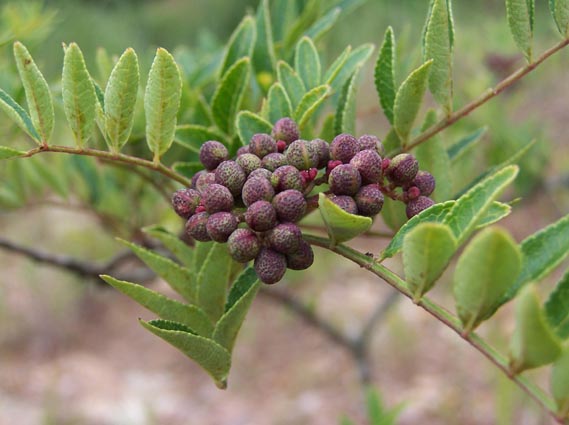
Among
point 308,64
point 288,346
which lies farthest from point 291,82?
point 288,346

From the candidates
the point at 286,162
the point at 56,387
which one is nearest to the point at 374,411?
the point at 286,162

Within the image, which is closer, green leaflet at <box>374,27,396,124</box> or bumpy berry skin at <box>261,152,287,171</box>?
bumpy berry skin at <box>261,152,287,171</box>

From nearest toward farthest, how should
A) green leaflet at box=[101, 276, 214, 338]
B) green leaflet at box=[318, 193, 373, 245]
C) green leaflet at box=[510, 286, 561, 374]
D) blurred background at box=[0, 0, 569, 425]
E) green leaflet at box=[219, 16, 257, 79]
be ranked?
green leaflet at box=[510, 286, 561, 374] → green leaflet at box=[318, 193, 373, 245] → green leaflet at box=[101, 276, 214, 338] → green leaflet at box=[219, 16, 257, 79] → blurred background at box=[0, 0, 569, 425]

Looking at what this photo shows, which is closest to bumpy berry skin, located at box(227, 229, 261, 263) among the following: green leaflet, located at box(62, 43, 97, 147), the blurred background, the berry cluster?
the berry cluster

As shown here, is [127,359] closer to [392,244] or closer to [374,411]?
[374,411]

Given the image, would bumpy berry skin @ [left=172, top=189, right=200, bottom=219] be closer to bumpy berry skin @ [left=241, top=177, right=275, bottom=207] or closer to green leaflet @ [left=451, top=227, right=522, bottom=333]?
bumpy berry skin @ [left=241, top=177, right=275, bottom=207]

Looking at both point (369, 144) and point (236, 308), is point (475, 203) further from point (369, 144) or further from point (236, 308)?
point (236, 308)
